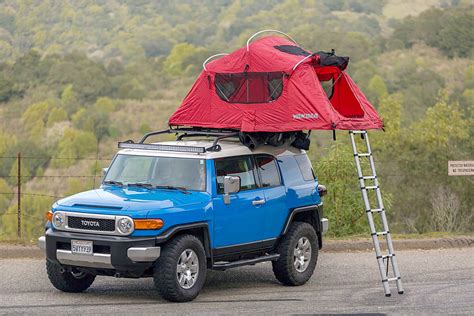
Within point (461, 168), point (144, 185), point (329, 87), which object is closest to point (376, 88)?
point (461, 168)

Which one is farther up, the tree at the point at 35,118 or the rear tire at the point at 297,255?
the tree at the point at 35,118

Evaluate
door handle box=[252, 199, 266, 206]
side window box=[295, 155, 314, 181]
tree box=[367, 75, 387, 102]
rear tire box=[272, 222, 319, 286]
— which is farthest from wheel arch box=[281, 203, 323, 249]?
tree box=[367, 75, 387, 102]

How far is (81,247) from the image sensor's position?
13.4 m

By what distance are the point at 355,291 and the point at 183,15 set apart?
117837mm

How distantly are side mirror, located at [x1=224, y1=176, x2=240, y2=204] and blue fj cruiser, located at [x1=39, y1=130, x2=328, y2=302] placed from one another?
12mm

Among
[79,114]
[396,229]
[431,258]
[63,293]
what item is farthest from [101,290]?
[79,114]

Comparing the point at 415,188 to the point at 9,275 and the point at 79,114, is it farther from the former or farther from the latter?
the point at 79,114

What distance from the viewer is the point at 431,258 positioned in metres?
17.9

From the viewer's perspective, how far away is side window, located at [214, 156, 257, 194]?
14.4 metres

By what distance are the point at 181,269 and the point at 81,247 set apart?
3.87 feet

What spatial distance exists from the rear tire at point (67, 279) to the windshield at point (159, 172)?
1254mm

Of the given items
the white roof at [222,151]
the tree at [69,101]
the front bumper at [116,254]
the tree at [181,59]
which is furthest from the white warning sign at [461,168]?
the tree at [181,59]

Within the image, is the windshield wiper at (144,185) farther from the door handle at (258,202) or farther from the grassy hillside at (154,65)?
the grassy hillside at (154,65)

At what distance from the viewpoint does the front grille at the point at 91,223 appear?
43.6 ft
